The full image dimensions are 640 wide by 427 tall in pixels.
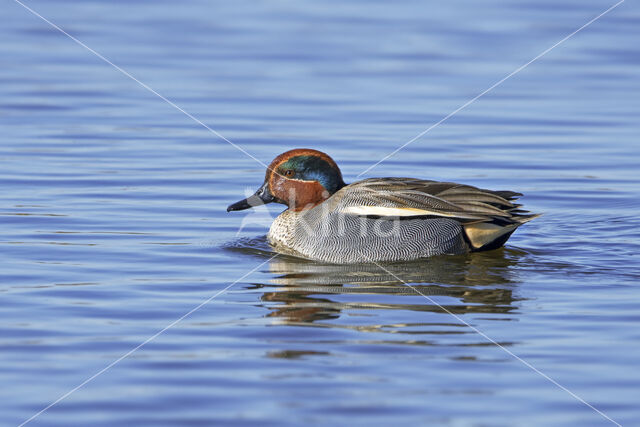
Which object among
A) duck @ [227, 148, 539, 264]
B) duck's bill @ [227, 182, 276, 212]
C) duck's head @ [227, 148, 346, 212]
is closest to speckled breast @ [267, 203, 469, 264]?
duck @ [227, 148, 539, 264]

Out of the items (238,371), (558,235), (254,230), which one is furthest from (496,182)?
(238,371)

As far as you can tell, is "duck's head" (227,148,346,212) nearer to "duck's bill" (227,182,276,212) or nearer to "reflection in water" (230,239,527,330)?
"duck's bill" (227,182,276,212)

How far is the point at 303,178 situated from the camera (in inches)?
383

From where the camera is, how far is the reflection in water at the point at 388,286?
7699mm

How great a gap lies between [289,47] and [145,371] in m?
11.1

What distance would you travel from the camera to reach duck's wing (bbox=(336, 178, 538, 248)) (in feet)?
30.2

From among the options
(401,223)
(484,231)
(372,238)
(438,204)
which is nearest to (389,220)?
(401,223)

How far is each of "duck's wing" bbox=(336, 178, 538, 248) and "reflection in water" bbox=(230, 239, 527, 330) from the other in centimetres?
27

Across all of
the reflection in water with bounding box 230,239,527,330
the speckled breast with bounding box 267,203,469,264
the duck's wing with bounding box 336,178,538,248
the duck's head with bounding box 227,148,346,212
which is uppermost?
the duck's head with bounding box 227,148,346,212

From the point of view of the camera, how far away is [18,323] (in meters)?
7.26

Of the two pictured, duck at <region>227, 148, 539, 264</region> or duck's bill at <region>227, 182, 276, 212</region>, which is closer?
duck at <region>227, 148, 539, 264</region>

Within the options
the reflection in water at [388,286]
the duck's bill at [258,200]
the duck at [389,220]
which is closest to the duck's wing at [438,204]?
the duck at [389,220]

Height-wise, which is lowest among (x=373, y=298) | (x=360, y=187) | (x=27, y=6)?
(x=373, y=298)

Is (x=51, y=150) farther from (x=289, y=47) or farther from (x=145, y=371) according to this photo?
(x=145, y=371)
